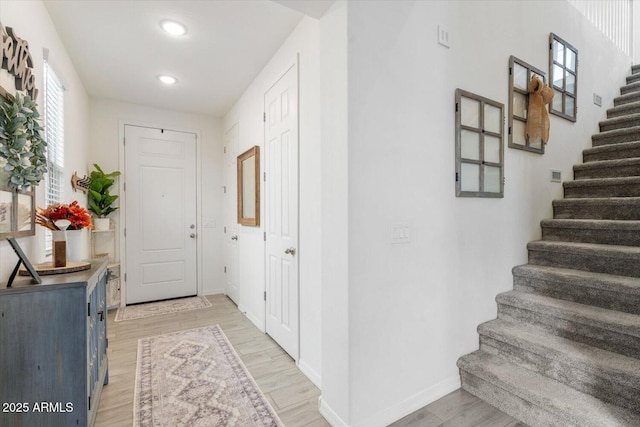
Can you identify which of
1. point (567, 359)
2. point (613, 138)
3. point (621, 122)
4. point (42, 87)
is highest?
point (621, 122)

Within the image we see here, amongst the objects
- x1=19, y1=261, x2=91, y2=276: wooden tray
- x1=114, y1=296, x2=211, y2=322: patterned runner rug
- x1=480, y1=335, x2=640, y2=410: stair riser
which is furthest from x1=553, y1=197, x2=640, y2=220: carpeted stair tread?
x1=114, y1=296, x2=211, y2=322: patterned runner rug

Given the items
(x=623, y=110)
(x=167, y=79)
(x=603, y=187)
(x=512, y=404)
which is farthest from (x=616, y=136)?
(x=167, y=79)

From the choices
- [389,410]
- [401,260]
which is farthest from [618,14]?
[389,410]

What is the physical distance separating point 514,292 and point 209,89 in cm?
376

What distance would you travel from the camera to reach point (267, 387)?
2.15 metres

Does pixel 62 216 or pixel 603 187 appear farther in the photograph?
pixel 603 187

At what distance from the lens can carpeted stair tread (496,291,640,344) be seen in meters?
1.76

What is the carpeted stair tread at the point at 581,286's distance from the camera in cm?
192

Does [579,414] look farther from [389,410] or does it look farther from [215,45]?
[215,45]

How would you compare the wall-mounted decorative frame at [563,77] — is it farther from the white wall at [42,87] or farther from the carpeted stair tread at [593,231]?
the white wall at [42,87]

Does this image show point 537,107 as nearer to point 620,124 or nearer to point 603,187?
point 603,187

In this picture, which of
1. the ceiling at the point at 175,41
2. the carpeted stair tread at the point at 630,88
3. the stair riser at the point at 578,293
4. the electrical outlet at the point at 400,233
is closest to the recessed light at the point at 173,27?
the ceiling at the point at 175,41

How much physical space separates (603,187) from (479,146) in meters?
1.58

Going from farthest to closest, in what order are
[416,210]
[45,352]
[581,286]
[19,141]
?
1. [581,286]
2. [416,210]
3. [19,141]
4. [45,352]
